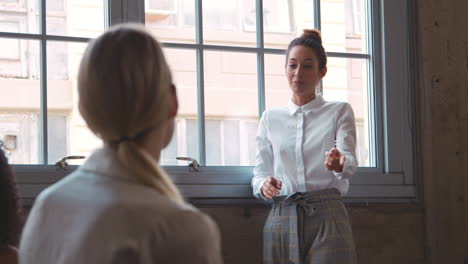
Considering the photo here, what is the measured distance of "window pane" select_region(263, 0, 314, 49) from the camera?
346cm

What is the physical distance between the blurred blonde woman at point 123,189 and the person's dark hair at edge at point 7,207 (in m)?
1.00

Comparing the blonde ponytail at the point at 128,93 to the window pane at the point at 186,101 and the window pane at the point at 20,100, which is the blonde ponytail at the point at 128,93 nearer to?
the window pane at the point at 20,100

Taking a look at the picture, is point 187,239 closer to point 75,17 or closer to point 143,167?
point 143,167

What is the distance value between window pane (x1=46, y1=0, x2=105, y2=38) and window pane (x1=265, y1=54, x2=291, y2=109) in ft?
2.49

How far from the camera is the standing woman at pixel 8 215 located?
2.15 meters

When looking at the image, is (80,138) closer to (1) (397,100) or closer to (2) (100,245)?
(1) (397,100)

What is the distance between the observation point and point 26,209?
2.92 metres

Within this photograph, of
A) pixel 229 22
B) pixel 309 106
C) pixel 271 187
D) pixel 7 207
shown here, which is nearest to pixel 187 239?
Answer: pixel 7 207

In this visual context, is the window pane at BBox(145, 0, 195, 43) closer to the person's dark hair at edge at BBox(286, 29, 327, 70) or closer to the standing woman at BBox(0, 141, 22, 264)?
the person's dark hair at edge at BBox(286, 29, 327, 70)

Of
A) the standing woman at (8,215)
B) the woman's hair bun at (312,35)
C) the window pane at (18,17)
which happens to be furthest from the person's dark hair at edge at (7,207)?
the woman's hair bun at (312,35)

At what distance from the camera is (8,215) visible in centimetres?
216

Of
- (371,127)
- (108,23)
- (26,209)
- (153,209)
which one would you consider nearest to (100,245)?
(153,209)

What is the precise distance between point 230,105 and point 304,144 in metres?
0.43

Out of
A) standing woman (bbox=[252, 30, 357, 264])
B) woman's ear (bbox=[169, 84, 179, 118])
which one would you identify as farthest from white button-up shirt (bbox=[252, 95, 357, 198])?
woman's ear (bbox=[169, 84, 179, 118])
